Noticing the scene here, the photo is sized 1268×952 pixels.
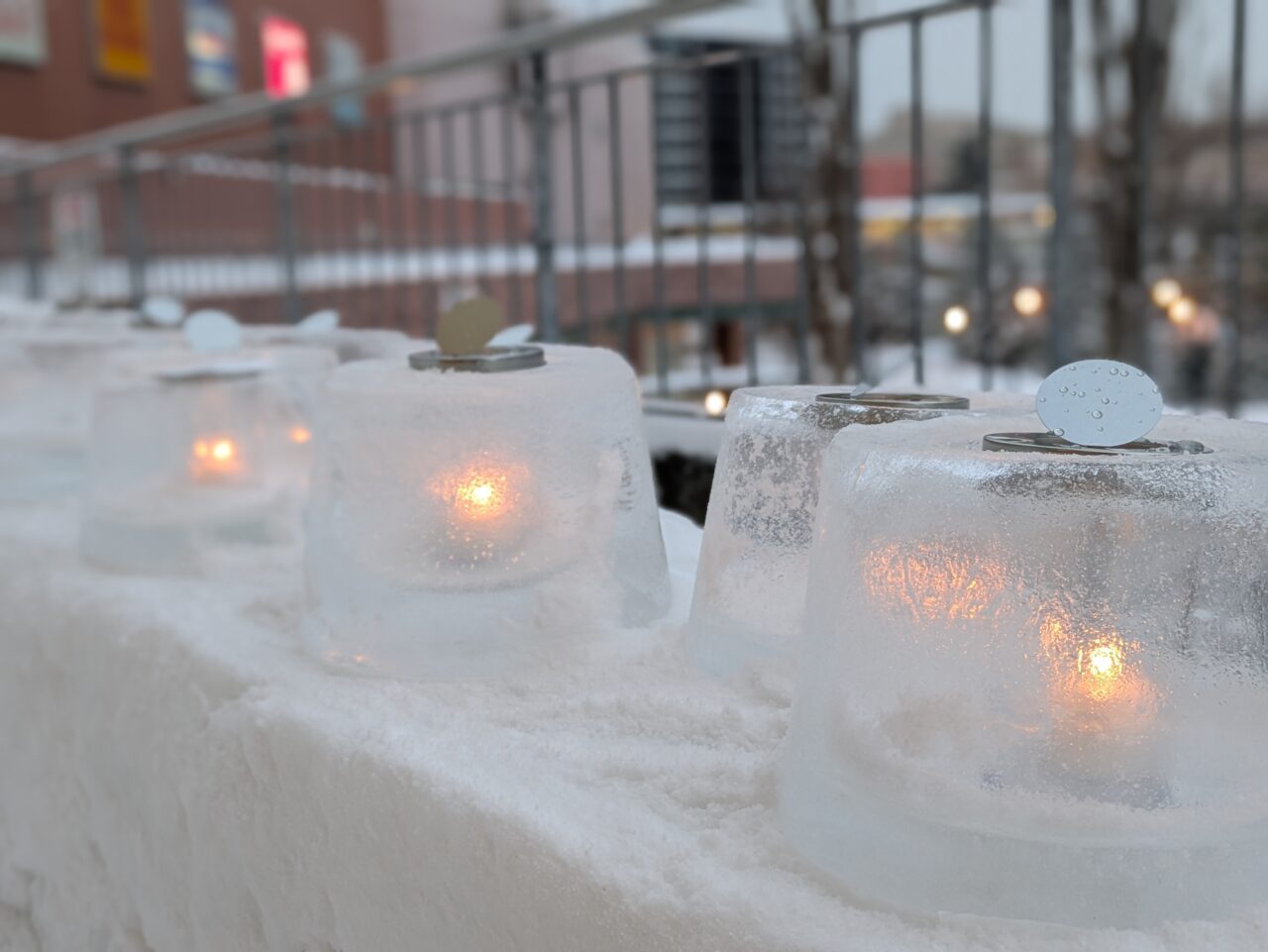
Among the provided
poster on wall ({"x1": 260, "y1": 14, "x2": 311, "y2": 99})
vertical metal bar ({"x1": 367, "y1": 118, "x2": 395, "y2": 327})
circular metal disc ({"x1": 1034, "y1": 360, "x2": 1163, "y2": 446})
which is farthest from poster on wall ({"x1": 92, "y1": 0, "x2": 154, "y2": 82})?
circular metal disc ({"x1": 1034, "y1": 360, "x2": 1163, "y2": 446})

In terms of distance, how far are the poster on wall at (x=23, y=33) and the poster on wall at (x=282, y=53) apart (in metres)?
2.48

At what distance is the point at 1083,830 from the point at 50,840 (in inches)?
30.9

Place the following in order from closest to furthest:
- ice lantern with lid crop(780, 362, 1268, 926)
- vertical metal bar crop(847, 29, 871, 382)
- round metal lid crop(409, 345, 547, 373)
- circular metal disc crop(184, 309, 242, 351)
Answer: ice lantern with lid crop(780, 362, 1268, 926) → round metal lid crop(409, 345, 547, 373) → circular metal disc crop(184, 309, 242, 351) → vertical metal bar crop(847, 29, 871, 382)

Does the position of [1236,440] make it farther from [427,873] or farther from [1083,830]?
[427,873]

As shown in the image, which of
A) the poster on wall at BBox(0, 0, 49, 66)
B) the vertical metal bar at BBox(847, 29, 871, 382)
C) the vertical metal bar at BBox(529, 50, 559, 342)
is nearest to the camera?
the vertical metal bar at BBox(847, 29, 871, 382)

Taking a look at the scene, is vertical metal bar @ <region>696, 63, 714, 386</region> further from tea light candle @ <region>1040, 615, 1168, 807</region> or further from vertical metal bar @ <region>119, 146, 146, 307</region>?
vertical metal bar @ <region>119, 146, 146, 307</region>

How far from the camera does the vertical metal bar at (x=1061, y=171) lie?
158 cm

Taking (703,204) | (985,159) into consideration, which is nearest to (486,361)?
(985,159)

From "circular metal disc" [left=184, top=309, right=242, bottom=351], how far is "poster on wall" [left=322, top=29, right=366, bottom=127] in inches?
409

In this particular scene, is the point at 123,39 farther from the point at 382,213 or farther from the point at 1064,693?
the point at 1064,693

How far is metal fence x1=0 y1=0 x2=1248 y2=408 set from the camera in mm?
1833

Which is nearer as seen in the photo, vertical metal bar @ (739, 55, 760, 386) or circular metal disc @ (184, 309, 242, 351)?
circular metal disc @ (184, 309, 242, 351)

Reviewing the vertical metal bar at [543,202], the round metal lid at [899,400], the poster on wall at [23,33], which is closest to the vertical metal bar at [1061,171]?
the vertical metal bar at [543,202]

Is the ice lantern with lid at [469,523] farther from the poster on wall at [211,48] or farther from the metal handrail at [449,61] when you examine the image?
the poster on wall at [211,48]
